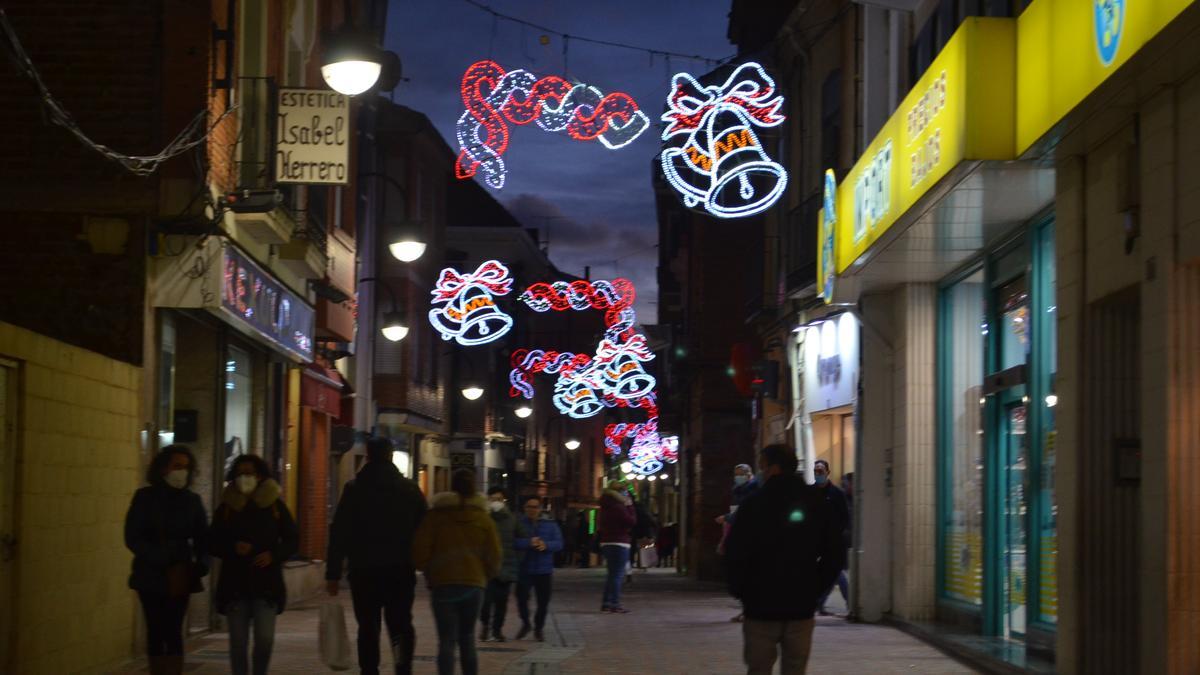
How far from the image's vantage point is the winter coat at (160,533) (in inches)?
420

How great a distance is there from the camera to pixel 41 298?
14.9 meters

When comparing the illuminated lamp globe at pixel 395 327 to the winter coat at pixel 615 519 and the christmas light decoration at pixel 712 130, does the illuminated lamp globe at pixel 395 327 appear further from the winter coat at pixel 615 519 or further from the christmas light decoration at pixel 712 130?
the christmas light decoration at pixel 712 130

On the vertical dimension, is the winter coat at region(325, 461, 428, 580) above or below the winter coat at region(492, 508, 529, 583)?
above

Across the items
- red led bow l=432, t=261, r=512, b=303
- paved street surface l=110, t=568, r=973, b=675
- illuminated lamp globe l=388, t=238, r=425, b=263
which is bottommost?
paved street surface l=110, t=568, r=973, b=675

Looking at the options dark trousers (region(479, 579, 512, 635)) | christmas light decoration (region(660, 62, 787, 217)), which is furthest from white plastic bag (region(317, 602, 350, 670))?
christmas light decoration (region(660, 62, 787, 217))

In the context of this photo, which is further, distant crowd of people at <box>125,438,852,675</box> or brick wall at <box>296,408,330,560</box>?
brick wall at <box>296,408,330,560</box>

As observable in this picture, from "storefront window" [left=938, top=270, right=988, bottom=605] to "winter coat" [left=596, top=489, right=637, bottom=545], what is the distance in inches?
187

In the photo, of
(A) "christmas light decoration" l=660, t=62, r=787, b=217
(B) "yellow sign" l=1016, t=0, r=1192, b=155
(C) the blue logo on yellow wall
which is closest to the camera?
(B) "yellow sign" l=1016, t=0, r=1192, b=155

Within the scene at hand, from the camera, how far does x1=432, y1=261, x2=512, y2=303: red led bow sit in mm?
36562

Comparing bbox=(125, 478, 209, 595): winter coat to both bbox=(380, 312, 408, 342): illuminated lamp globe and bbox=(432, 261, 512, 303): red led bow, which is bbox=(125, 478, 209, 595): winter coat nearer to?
bbox=(380, 312, 408, 342): illuminated lamp globe

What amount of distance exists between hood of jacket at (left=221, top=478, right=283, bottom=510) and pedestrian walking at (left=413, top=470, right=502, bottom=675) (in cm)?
98

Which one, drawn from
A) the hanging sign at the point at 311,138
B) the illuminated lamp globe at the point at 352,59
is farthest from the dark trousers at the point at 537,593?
the illuminated lamp globe at the point at 352,59

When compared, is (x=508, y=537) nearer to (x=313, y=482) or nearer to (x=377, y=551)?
(x=377, y=551)

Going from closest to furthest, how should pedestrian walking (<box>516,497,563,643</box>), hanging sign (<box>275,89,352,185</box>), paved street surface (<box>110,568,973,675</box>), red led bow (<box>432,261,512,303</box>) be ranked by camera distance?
paved street surface (<box>110,568,973,675</box>) → hanging sign (<box>275,89,352,185</box>) → pedestrian walking (<box>516,497,563,643</box>) → red led bow (<box>432,261,512,303</box>)
